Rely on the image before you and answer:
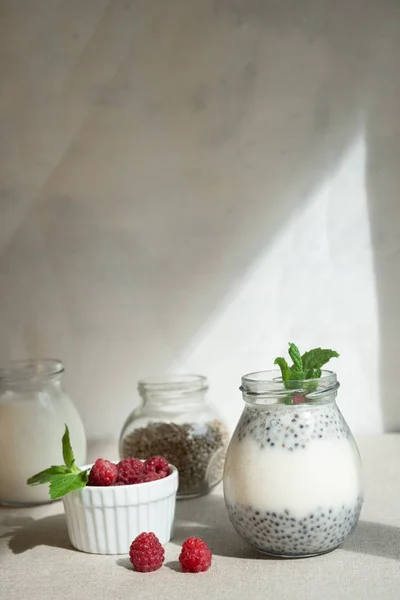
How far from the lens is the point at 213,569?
38.6 inches

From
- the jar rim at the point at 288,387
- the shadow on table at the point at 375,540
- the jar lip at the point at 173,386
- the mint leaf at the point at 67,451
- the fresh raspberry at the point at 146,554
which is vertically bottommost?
the shadow on table at the point at 375,540

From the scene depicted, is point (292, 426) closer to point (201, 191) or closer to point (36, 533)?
point (36, 533)

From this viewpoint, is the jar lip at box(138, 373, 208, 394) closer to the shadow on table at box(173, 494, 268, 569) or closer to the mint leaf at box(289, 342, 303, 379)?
the shadow on table at box(173, 494, 268, 569)

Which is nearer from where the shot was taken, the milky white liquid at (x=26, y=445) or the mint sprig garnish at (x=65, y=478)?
the mint sprig garnish at (x=65, y=478)

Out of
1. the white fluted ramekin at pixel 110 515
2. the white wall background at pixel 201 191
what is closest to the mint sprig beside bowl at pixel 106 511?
the white fluted ramekin at pixel 110 515

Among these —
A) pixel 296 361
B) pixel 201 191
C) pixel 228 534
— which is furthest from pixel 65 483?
pixel 201 191

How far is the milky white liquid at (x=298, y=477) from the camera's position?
957mm

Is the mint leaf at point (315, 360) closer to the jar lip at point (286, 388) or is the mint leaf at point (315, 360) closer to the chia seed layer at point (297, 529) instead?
the jar lip at point (286, 388)

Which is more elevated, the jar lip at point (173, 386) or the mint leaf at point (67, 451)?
the jar lip at point (173, 386)

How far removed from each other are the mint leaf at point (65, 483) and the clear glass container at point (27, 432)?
0.78 feet

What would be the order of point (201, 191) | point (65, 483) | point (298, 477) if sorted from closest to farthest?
point (298, 477) → point (65, 483) → point (201, 191)

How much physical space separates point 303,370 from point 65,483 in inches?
13.4

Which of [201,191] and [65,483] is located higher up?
[201,191]

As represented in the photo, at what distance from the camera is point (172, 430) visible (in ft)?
4.36
